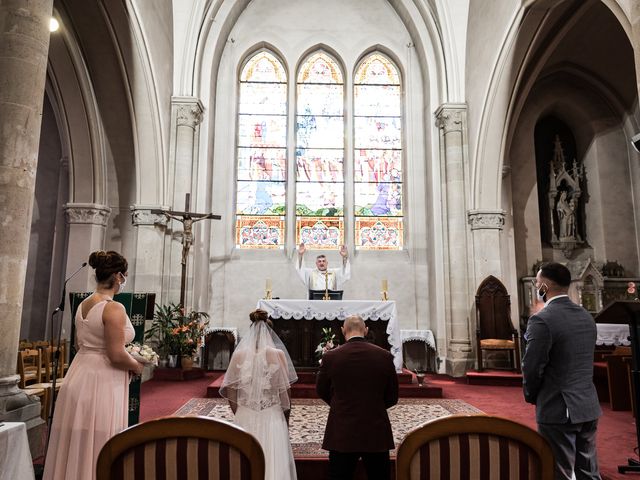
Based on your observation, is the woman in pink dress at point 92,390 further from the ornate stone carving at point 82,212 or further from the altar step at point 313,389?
the ornate stone carving at point 82,212

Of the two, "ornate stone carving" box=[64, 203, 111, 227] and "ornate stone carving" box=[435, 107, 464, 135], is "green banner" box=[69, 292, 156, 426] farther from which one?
"ornate stone carving" box=[435, 107, 464, 135]

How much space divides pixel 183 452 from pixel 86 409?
5.27 feet

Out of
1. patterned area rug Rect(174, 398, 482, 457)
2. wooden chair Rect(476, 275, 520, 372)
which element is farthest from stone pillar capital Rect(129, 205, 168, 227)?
wooden chair Rect(476, 275, 520, 372)

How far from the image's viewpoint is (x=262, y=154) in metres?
12.2

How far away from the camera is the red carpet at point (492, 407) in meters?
4.44

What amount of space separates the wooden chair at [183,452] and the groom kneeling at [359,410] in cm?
114

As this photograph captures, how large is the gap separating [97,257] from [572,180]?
11.7 m

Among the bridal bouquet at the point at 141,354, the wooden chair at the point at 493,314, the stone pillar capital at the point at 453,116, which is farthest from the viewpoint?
the stone pillar capital at the point at 453,116

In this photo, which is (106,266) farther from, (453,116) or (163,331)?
(453,116)

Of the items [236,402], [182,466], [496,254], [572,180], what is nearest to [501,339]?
[496,254]

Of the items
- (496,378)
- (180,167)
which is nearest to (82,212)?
(180,167)

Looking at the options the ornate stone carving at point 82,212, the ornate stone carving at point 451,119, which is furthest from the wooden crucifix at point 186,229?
the ornate stone carving at point 451,119

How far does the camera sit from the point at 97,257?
3.11 m

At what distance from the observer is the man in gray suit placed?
280cm
